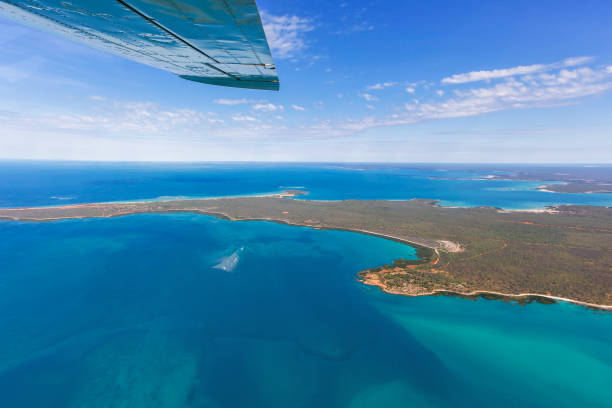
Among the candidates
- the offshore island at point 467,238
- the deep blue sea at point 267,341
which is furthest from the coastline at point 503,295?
the deep blue sea at point 267,341

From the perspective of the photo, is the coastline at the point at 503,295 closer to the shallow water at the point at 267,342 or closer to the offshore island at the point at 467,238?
the offshore island at the point at 467,238

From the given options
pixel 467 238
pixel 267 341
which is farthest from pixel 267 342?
pixel 467 238

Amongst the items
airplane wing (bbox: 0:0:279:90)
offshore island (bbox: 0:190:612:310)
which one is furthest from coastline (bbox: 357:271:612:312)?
airplane wing (bbox: 0:0:279:90)

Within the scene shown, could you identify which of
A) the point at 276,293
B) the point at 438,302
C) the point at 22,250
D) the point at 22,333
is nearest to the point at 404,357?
the point at 438,302

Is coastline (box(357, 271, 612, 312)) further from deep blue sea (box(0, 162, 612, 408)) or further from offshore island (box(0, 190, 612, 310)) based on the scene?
deep blue sea (box(0, 162, 612, 408))

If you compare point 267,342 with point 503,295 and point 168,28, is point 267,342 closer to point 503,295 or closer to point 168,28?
point 168,28

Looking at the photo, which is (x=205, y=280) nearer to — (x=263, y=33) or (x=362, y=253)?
(x=362, y=253)
